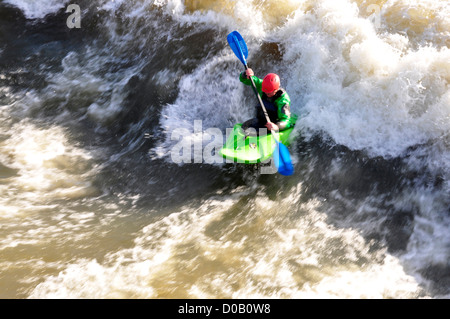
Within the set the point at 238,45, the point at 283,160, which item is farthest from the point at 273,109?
the point at 238,45

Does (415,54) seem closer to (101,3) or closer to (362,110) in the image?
(362,110)

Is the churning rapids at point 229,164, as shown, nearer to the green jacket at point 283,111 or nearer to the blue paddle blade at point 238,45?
the green jacket at point 283,111

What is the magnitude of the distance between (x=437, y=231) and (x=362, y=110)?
5.61ft

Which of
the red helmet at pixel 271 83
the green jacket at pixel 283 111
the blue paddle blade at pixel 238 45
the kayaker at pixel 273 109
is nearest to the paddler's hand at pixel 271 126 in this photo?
the kayaker at pixel 273 109

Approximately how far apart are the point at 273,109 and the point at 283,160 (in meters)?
0.84

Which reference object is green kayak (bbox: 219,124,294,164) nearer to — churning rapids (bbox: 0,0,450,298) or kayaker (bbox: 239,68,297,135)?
kayaker (bbox: 239,68,297,135)

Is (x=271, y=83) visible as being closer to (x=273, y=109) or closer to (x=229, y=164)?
(x=273, y=109)

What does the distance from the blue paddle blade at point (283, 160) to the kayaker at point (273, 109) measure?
9.6 inches

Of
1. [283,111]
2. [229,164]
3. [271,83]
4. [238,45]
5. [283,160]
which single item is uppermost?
[238,45]

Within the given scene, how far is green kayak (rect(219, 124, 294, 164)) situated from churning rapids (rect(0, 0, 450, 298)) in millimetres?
294

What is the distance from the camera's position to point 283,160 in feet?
15.3

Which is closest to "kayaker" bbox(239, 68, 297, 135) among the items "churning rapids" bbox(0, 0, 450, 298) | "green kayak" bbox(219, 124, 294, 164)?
"green kayak" bbox(219, 124, 294, 164)

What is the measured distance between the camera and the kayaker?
16.4 ft

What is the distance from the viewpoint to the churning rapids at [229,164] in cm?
377
